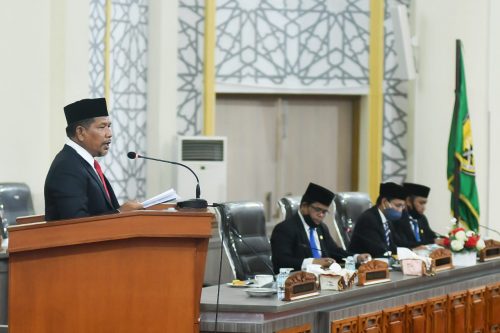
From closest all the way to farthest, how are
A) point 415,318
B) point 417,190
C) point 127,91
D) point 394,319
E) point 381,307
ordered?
point 381,307 → point 394,319 → point 415,318 → point 417,190 → point 127,91

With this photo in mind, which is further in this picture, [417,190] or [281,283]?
[417,190]

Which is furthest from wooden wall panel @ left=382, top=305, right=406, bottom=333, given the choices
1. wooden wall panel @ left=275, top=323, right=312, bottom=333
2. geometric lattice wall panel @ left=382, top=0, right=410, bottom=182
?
geometric lattice wall panel @ left=382, top=0, right=410, bottom=182

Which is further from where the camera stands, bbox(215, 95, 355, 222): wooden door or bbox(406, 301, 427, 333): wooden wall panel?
bbox(215, 95, 355, 222): wooden door

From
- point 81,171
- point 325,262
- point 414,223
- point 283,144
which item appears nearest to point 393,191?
point 414,223

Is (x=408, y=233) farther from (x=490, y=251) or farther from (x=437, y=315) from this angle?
(x=437, y=315)

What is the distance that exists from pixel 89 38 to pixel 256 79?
2.13m

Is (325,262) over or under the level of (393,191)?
under

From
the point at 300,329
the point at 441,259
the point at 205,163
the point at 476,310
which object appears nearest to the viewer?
the point at 300,329

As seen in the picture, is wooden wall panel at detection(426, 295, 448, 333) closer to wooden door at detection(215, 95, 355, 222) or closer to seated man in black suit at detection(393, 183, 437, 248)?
seated man in black suit at detection(393, 183, 437, 248)

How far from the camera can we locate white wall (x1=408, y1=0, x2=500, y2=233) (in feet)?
30.0

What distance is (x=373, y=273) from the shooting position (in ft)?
16.9

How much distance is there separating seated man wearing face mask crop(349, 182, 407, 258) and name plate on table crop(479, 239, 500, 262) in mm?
653

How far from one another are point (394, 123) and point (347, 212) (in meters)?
2.74

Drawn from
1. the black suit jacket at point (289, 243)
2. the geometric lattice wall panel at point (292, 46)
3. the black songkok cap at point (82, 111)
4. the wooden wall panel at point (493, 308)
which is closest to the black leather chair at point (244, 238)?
the black suit jacket at point (289, 243)
